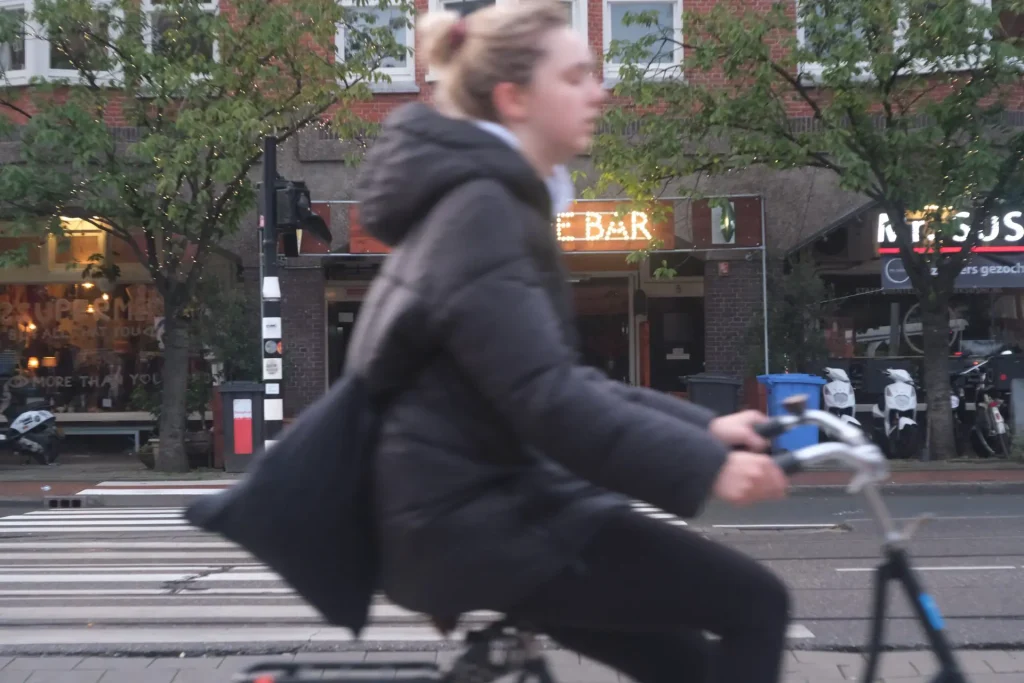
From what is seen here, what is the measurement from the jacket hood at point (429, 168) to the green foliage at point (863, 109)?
1235 centimetres

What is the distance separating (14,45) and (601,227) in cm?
827

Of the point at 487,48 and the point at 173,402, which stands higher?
the point at 487,48

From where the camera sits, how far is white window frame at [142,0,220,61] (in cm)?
1480

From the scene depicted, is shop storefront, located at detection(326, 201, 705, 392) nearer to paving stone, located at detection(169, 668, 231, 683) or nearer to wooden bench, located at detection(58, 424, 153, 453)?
wooden bench, located at detection(58, 424, 153, 453)

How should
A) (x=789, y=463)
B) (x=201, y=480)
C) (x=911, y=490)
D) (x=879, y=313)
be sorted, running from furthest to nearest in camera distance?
(x=879, y=313), (x=201, y=480), (x=911, y=490), (x=789, y=463)

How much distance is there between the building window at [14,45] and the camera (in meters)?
14.6

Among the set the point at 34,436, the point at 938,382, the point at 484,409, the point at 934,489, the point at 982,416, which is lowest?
the point at 934,489

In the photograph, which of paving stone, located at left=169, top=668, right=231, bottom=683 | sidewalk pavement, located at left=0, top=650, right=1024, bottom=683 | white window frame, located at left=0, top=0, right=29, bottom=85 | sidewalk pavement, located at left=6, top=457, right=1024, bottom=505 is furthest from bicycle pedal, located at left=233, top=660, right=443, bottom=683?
white window frame, located at left=0, top=0, right=29, bottom=85

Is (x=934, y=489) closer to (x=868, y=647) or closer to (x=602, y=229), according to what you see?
(x=602, y=229)

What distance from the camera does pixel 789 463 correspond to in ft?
6.61

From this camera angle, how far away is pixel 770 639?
2.08 meters

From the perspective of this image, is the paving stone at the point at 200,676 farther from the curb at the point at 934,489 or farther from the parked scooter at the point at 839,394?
the parked scooter at the point at 839,394

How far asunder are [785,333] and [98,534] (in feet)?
34.7

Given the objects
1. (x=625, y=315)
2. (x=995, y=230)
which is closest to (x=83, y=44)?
(x=625, y=315)
